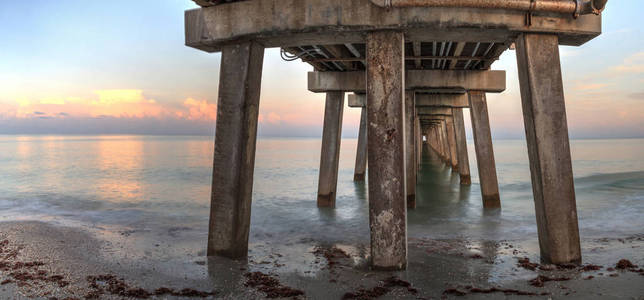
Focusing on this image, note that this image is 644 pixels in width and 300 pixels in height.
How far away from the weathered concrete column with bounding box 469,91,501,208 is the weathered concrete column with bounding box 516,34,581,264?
21.3ft

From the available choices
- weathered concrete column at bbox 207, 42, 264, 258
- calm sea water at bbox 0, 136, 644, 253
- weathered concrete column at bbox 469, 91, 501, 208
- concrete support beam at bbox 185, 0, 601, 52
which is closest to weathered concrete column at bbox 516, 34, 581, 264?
concrete support beam at bbox 185, 0, 601, 52

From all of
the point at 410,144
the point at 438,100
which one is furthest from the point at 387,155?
the point at 438,100

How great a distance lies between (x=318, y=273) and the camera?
208 inches

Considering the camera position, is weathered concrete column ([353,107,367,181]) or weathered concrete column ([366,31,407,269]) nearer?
weathered concrete column ([366,31,407,269])

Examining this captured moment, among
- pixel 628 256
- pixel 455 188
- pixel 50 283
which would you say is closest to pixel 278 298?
pixel 50 283

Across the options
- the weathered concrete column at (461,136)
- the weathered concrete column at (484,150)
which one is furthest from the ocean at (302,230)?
the weathered concrete column at (461,136)

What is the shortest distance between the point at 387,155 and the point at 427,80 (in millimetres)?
7035

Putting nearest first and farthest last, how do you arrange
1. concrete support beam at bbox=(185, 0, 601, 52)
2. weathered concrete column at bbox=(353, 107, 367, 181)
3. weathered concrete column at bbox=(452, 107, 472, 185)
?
1. concrete support beam at bbox=(185, 0, 601, 52)
2. weathered concrete column at bbox=(353, 107, 367, 181)
3. weathered concrete column at bbox=(452, 107, 472, 185)

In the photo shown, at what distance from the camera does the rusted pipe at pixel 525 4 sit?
5.05 metres

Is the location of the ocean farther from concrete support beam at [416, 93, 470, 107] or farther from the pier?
concrete support beam at [416, 93, 470, 107]

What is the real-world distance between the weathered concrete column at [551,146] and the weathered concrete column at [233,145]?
3674 mm

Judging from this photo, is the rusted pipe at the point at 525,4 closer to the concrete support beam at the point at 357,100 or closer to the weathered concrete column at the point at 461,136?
the concrete support beam at the point at 357,100

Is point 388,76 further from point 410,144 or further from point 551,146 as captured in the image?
point 410,144

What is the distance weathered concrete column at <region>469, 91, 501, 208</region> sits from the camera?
1177cm
